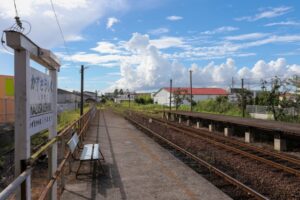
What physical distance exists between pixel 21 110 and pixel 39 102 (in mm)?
811

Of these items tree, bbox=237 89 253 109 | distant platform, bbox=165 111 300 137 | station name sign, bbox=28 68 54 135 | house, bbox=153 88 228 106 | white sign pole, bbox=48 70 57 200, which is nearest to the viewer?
station name sign, bbox=28 68 54 135

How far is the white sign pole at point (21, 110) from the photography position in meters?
3.38

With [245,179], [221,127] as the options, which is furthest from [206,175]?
[221,127]

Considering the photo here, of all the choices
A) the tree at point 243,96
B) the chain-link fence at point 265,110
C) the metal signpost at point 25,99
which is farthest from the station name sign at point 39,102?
the tree at point 243,96

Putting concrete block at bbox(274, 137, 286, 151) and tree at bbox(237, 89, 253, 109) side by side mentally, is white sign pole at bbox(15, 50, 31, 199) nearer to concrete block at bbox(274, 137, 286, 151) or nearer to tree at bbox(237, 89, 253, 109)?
concrete block at bbox(274, 137, 286, 151)

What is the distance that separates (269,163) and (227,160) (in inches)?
53.9

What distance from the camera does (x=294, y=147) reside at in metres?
16.4

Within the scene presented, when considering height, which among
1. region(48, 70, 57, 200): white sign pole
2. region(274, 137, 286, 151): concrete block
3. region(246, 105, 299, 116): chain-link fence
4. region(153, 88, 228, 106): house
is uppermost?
region(153, 88, 228, 106): house

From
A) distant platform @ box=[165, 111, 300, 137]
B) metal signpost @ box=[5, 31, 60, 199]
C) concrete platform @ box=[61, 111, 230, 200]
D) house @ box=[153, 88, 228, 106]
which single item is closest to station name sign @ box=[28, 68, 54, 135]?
metal signpost @ box=[5, 31, 60, 199]

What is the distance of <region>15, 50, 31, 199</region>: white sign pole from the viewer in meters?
3.38

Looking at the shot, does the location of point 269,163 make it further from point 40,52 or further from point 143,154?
point 40,52

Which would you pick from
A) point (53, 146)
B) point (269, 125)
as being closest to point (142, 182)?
point (53, 146)

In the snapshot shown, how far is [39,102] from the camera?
4215 millimetres

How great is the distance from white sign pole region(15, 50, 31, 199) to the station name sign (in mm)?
157
